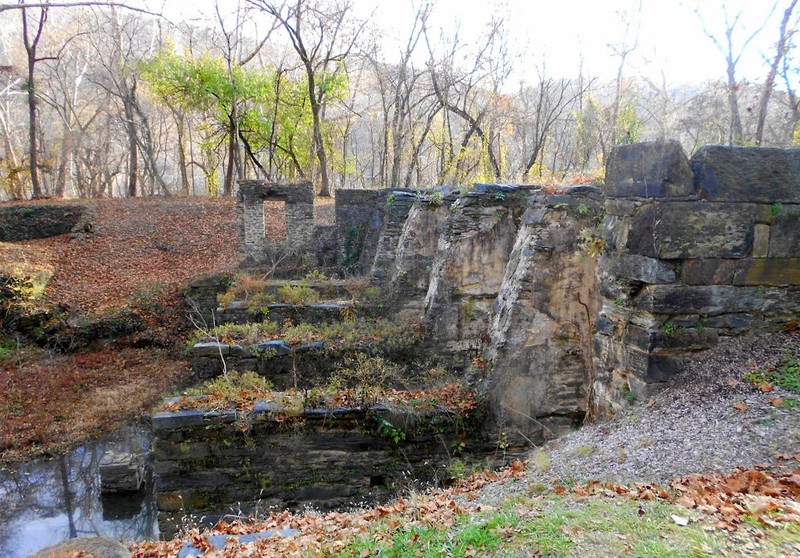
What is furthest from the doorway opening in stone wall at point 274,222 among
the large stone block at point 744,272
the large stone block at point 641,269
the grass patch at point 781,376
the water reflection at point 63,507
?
the grass patch at point 781,376

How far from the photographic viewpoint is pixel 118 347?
14.3 m

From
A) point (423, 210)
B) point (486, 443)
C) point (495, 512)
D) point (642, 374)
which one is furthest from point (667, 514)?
point (423, 210)

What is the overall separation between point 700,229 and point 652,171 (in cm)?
66

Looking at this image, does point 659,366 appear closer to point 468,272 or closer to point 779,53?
point 468,272

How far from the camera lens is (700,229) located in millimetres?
4523

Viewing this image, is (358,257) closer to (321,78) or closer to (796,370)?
(321,78)

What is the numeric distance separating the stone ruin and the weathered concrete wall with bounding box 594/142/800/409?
0.04 feet

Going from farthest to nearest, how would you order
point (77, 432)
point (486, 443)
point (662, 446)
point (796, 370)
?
point (77, 432) → point (486, 443) → point (796, 370) → point (662, 446)

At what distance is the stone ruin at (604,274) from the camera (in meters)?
4.54

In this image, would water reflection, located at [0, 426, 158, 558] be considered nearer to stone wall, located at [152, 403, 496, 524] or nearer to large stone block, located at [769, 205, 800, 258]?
stone wall, located at [152, 403, 496, 524]

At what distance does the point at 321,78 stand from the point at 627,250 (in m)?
22.1

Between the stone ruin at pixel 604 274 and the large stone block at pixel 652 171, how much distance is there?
10mm

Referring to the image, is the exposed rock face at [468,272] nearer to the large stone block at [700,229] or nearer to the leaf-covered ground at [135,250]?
the large stone block at [700,229]

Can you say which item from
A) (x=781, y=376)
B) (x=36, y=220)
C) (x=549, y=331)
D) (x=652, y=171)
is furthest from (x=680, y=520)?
(x=36, y=220)
